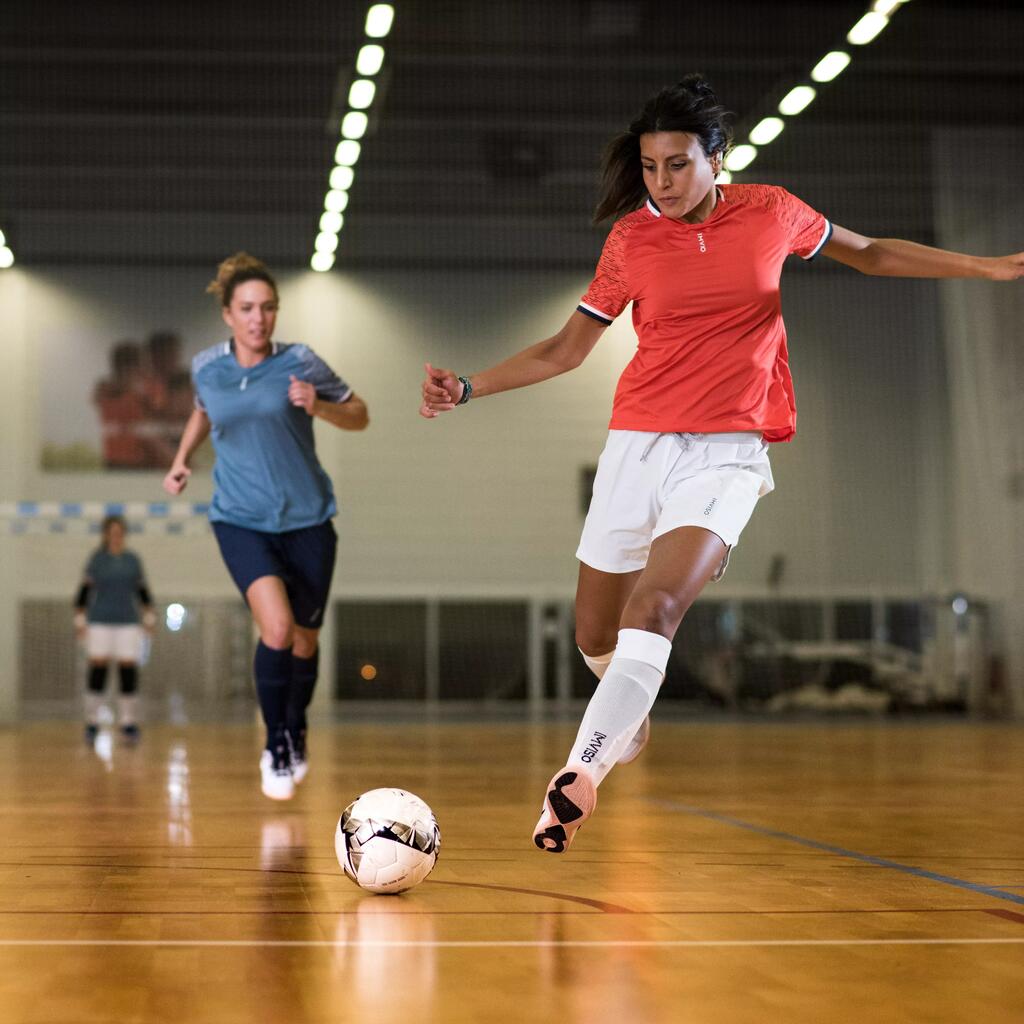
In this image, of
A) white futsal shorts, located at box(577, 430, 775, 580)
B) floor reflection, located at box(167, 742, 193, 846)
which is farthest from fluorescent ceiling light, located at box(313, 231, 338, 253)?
white futsal shorts, located at box(577, 430, 775, 580)

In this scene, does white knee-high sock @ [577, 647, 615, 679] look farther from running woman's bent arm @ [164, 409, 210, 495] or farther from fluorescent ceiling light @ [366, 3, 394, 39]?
fluorescent ceiling light @ [366, 3, 394, 39]

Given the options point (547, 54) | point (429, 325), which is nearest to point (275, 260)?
point (429, 325)

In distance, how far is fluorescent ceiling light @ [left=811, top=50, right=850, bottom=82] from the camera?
12.2 meters

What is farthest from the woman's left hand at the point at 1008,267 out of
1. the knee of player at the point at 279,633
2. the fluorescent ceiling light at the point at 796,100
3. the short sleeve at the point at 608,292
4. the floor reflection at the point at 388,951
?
the fluorescent ceiling light at the point at 796,100

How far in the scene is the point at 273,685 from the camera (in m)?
5.36

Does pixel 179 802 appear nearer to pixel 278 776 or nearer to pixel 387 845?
pixel 278 776

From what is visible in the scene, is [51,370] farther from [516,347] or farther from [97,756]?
[97,756]

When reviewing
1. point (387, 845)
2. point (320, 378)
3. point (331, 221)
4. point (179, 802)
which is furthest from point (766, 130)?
point (387, 845)

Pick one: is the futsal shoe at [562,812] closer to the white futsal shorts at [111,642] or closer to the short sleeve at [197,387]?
the short sleeve at [197,387]

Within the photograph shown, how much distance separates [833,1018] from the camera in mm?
1953

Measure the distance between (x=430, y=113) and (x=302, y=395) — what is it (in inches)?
339

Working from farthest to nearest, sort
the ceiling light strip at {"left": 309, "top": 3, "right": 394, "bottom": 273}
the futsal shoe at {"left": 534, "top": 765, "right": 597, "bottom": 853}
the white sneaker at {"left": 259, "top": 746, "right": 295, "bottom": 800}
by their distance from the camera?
the ceiling light strip at {"left": 309, "top": 3, "right": 394, "bottom": 273} → the white sneaker at {"left": 259, "top": 746, "right": 295, "bottom": 800} → the futsal shoe at {"left": 534, "top": 765, "right": 597, "bottom": 853}

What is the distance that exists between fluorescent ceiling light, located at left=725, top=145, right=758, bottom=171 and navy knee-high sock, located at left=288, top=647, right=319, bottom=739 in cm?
910

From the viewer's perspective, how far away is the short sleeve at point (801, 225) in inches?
144
